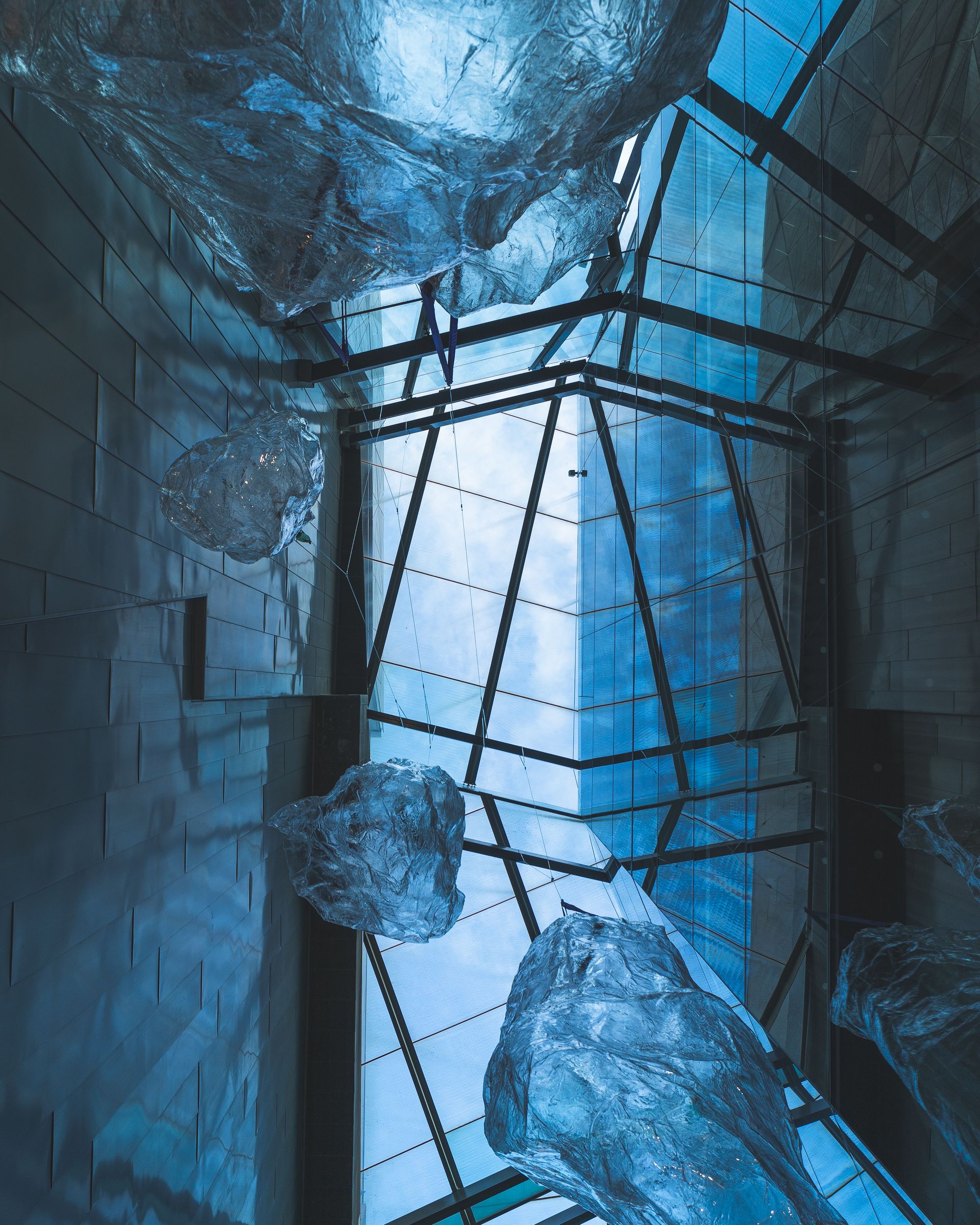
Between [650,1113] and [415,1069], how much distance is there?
710 cm

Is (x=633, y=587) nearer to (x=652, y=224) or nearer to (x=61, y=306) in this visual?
(x=652, y=224)

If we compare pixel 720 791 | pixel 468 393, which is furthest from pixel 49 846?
pixel 468 393

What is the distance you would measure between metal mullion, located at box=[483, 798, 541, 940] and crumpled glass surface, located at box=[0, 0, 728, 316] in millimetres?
8425

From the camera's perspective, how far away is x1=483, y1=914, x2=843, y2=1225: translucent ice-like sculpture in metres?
2.50

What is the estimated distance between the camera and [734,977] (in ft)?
15.7

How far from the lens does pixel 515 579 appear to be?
1073cm

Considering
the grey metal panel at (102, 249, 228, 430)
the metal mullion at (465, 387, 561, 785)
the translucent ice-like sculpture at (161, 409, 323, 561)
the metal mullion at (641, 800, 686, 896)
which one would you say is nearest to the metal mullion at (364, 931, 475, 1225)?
the metal mullion at (465, 387, 561, 785)

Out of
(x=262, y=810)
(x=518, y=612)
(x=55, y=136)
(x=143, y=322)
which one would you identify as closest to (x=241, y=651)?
(x=262, y=810)

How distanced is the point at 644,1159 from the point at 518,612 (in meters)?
Answer: 8.29

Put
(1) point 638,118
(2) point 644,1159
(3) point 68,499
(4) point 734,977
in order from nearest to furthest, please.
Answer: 1. (1) point 638,118
2. (2) point 644,1159
3. (3) point 68,499
4. (4) point 734,977

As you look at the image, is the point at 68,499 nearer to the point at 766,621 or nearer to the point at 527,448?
the point at 766,621

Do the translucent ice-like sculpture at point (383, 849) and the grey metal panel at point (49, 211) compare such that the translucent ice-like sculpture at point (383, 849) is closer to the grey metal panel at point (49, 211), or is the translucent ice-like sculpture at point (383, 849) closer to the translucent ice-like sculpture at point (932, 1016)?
the translucent ice-like sculpture at point (932, 1016)

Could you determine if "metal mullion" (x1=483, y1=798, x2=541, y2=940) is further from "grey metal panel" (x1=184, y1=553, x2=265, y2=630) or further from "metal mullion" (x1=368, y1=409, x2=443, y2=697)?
"grey metal panel" (x1=184, y1=553, x2=265, y2=630)

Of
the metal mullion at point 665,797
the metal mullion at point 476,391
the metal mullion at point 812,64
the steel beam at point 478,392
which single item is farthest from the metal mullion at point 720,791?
Answer: the metal mullion at point 476,391
